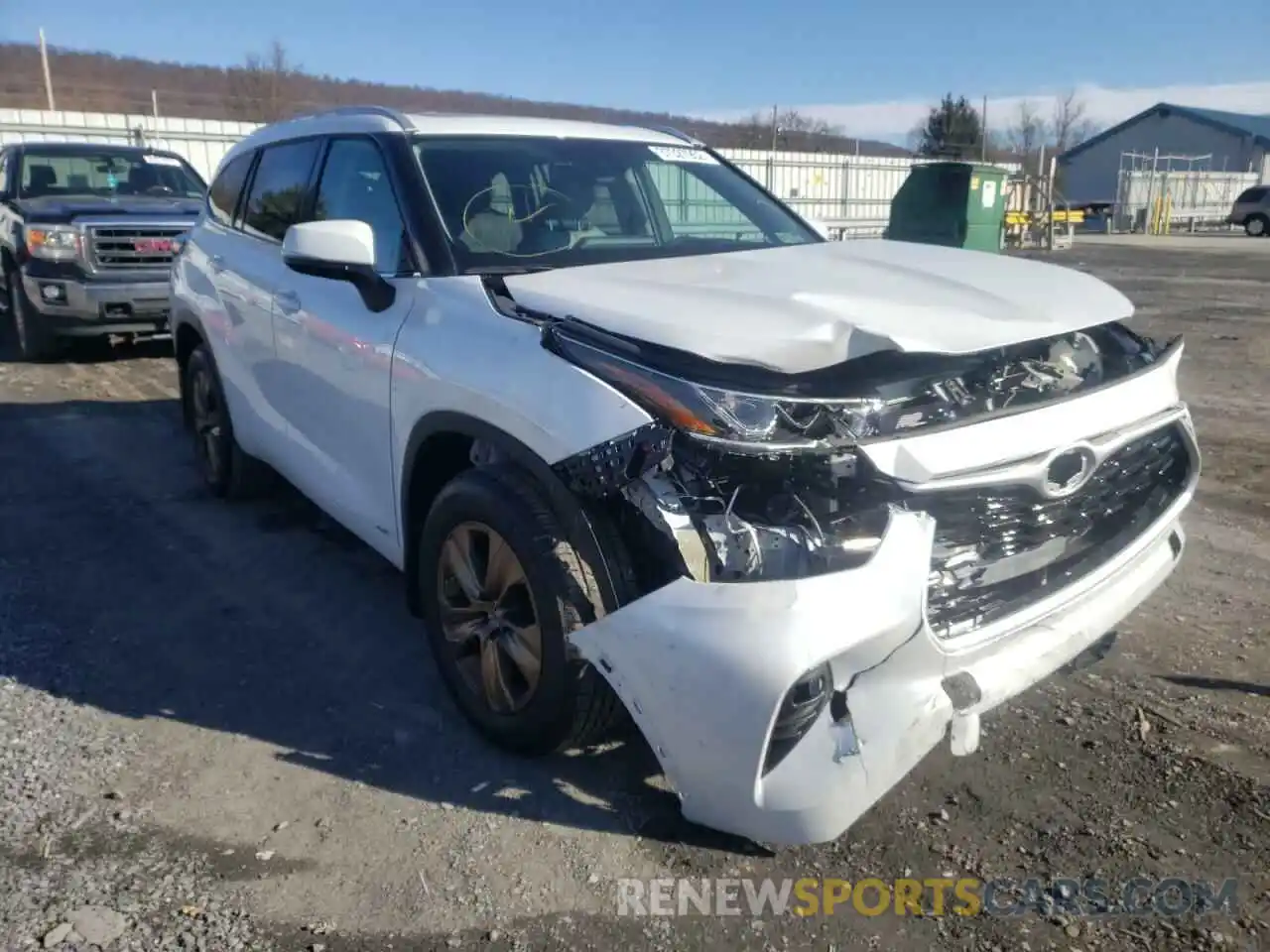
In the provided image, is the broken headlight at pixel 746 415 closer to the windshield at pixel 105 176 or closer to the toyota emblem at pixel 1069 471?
the toyota emblem at pixel 1069 471

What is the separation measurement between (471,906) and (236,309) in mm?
3210

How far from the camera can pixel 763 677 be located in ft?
7.38

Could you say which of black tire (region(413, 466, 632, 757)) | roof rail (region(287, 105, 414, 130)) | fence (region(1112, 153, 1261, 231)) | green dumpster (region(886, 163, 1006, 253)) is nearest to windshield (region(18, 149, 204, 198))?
roof rail (region(287, 105, 414, 130))

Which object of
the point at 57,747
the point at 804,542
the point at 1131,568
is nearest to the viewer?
the point at 804,542

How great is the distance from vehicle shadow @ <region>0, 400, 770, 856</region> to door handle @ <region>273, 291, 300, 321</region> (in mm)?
1168

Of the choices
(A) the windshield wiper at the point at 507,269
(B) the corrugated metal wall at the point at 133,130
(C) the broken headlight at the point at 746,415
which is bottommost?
(C) the broken headlight at the point at 746,415

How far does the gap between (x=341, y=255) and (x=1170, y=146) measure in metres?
63.3

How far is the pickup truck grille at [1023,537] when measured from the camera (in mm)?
2561

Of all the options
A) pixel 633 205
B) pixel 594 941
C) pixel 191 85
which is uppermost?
pixel 191 85

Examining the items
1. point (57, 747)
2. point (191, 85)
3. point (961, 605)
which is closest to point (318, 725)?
point (57, 747)

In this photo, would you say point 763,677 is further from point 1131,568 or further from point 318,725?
point 318,725

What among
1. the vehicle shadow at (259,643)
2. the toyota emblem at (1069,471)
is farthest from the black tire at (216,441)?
the toyota emblem at (1069,471)

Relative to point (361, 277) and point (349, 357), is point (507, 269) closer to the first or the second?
point (361, 277)

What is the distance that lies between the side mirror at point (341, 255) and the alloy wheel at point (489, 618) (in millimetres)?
881
